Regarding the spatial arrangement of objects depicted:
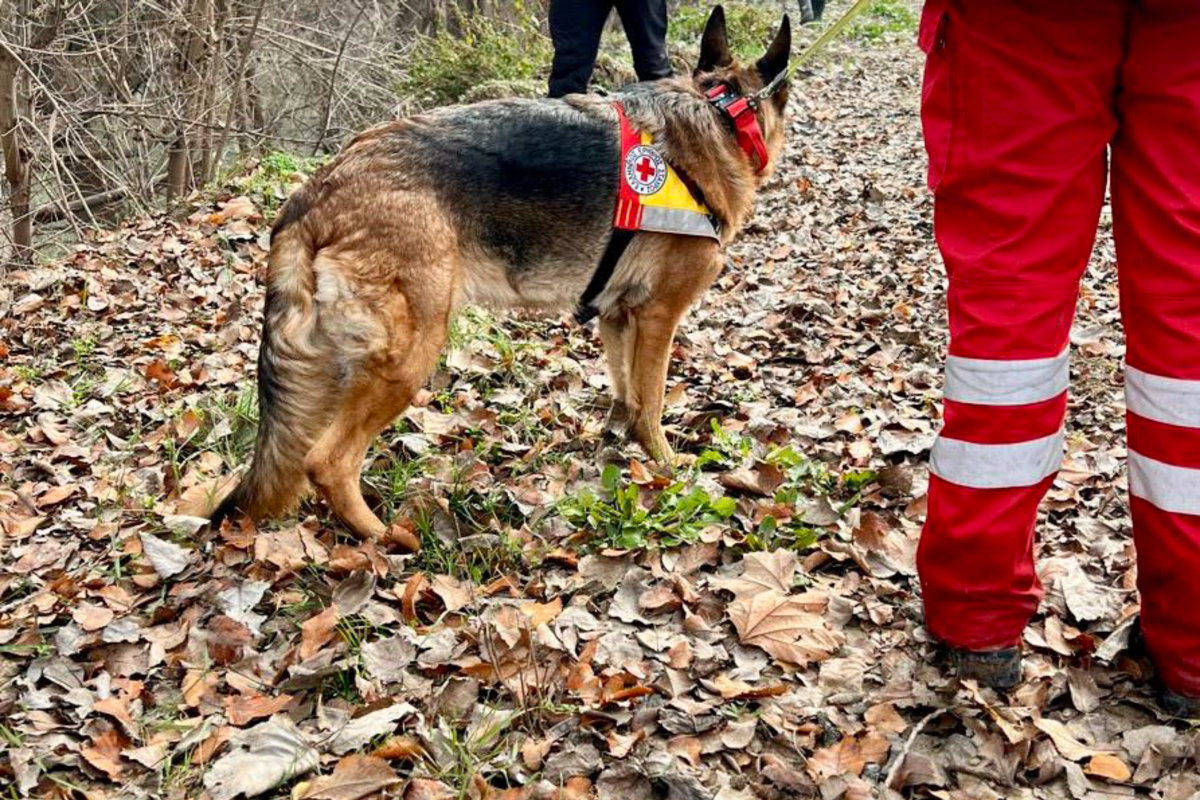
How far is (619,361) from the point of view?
13.6 ft

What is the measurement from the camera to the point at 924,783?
206 centimetres

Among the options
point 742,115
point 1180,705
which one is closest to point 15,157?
point 742,115

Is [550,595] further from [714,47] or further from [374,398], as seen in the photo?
[714,47]

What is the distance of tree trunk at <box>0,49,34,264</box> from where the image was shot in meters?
6.85

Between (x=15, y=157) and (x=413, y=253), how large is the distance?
5.78 metres

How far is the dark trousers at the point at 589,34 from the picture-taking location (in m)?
6.23

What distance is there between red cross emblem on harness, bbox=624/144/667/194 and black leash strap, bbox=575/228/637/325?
185 mm

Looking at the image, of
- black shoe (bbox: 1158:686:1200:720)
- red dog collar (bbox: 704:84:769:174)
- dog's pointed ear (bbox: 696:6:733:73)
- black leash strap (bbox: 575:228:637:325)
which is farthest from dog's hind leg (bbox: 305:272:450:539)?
black shoe (bbox: 1158:686:1200:720)

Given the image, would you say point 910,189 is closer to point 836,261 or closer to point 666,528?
point 836,261

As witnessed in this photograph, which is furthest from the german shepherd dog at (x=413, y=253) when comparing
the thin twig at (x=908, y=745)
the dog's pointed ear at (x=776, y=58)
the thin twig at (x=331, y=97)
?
the thin twig at (x=331, y=97)

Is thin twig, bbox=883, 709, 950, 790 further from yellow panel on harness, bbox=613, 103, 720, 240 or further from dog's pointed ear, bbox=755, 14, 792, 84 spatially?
dog's pointed ear, bbox=755, 14, 792, 84

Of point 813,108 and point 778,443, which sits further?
point 813,108

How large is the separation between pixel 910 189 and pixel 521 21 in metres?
6.17

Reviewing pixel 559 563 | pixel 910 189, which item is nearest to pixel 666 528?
pixel 559 563
